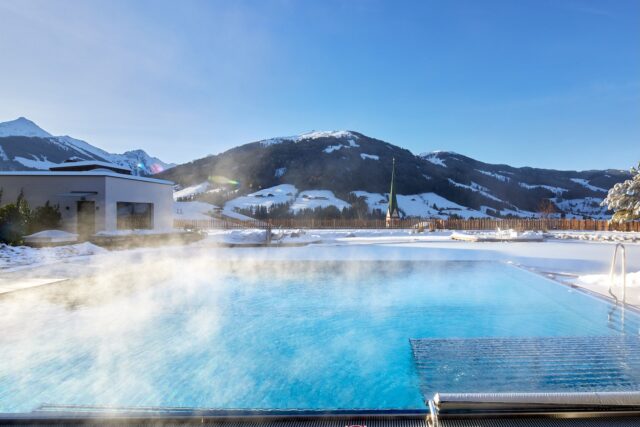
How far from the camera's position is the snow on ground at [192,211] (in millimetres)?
24294

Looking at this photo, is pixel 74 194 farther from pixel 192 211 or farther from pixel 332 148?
pixel 332 148

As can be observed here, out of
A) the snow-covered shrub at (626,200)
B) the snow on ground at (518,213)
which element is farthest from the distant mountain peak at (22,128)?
the snow-covered shrub at (626,200)

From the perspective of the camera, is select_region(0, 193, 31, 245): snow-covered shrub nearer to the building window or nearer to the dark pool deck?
the building window

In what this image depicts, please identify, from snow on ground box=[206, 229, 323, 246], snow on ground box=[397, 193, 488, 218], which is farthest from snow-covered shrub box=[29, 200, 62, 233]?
snow on ground box=[397, 193, 488, 218]

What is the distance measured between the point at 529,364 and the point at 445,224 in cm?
2061

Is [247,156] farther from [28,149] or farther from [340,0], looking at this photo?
[340,0]

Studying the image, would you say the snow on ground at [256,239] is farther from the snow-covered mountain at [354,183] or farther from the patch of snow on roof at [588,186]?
the patch of snow on roof at [588,186]

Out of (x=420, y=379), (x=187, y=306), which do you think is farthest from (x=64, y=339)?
(x=420, y=379)

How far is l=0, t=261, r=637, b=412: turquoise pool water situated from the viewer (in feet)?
10.7

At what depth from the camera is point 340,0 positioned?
9.69 meters

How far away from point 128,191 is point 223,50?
259 inches

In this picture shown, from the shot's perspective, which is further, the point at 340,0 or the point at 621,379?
the point at 340,0

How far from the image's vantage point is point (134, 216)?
47.8 ft

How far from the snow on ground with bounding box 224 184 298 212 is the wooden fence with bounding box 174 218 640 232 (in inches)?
677
